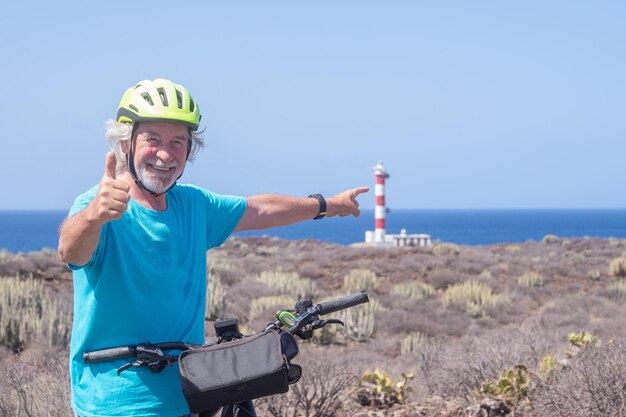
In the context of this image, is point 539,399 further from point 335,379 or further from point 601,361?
point 335,379

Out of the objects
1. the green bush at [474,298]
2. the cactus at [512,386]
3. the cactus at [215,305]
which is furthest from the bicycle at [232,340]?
the green bush at [474,298]

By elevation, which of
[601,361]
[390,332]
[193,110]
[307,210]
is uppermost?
[193,110]

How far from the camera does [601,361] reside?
5461mm

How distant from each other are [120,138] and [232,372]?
89cm

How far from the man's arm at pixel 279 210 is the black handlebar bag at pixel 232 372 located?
78 cm

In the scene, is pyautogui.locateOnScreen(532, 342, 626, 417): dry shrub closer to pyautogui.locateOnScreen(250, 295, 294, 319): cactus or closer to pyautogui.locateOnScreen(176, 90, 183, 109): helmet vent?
pyautogui.locateOnScreen(176, 90, 183, 109): helmet vent

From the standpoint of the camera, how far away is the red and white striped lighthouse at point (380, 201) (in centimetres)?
4338

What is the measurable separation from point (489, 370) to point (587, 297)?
939 cm

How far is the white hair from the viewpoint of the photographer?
2807 millimetres

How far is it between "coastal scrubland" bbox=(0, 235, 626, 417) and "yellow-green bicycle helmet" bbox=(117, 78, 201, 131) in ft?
10.3

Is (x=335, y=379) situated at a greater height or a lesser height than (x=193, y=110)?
lesser

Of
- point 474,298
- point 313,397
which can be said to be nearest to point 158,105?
point 313,397

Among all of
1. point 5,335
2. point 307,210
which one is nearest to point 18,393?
point 307,210

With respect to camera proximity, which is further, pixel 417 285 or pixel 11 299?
pixel 417 285
